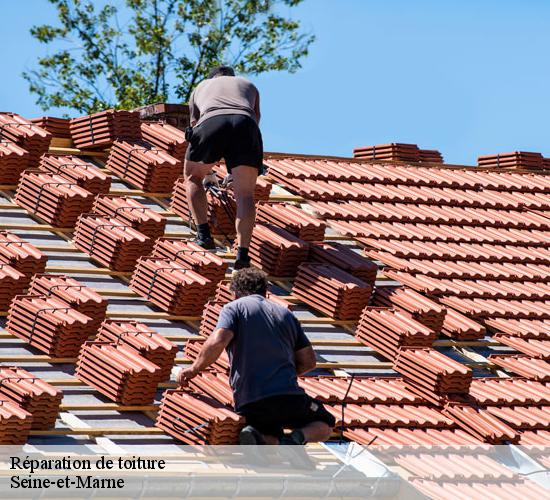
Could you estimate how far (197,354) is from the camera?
9.12 m

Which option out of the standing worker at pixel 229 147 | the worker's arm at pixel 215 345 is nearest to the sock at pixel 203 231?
the standing worker at pixel 229 147

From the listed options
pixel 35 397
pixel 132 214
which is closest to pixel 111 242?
pixel 132 214

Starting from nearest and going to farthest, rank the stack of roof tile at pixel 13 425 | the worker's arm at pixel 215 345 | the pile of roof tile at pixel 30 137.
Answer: the stack of roof tile at pixel 13 425
the worker's arm at pixel 215 345
the pile of roof tile at pixel 30 137

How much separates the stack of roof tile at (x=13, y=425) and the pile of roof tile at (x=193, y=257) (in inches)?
111

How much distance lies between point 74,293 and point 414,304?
118 inches

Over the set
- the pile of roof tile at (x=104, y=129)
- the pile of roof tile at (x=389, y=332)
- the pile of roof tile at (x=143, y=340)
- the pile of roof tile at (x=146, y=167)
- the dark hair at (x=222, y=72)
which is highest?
the dark hair at (x=222, y=72)

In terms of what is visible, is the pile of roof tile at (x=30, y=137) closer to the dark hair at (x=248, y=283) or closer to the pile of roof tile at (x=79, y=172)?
the pile of roof tile at (x=79, y=172)

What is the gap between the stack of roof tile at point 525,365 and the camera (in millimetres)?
10711

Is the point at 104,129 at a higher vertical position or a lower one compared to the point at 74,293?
higher

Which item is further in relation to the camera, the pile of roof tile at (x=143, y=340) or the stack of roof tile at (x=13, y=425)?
the pile of roof tile at (x=143, y=340)

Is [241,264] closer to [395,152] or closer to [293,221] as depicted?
[293,221]

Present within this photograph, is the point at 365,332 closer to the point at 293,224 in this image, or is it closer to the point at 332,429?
the point at 293,224

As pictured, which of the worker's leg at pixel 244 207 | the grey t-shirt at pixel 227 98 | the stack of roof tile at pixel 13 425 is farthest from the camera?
the grey t-shirt at pixel 227 98

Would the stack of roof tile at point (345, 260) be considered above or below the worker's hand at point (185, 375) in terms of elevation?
above
